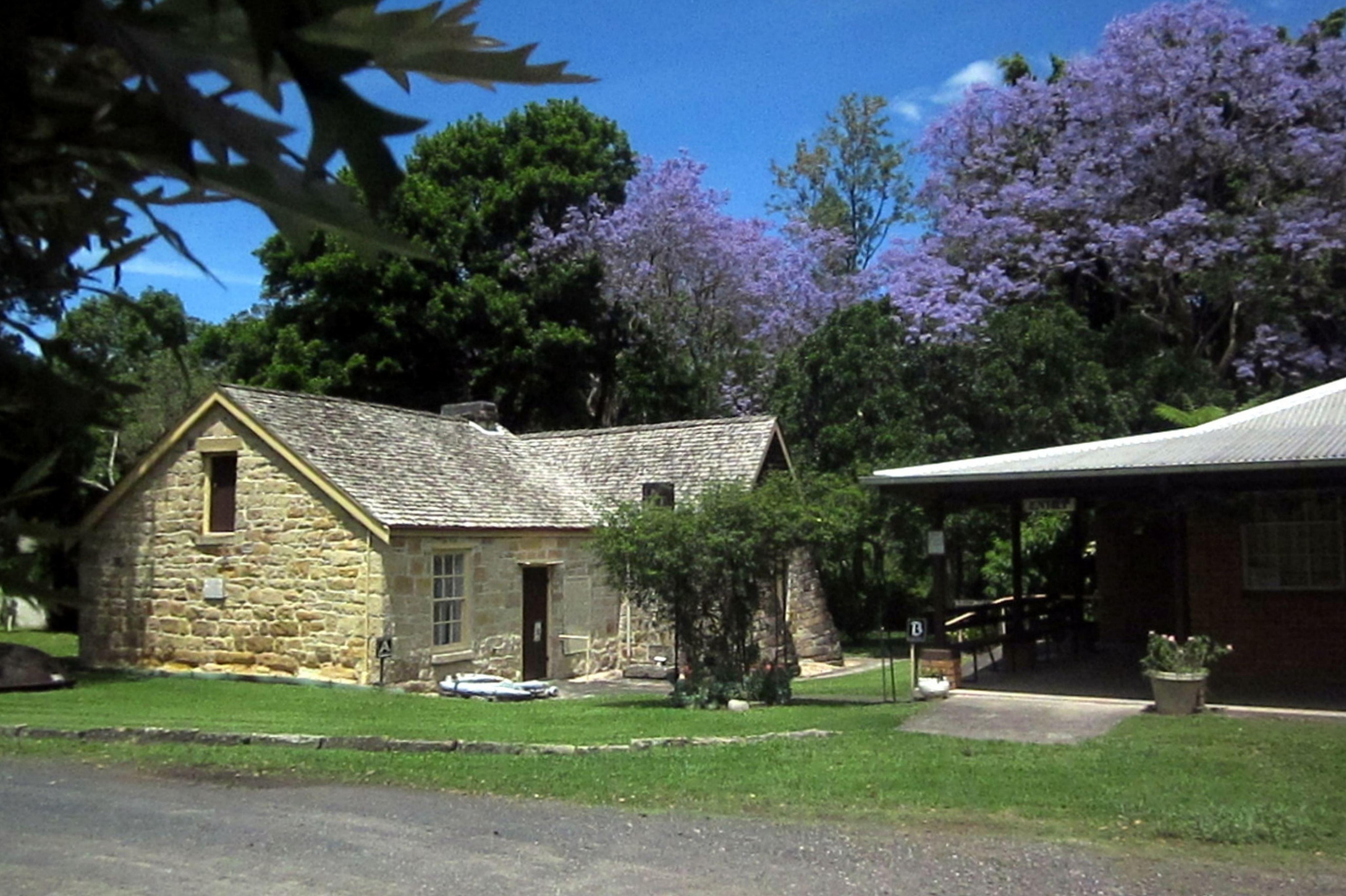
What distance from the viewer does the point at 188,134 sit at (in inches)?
53.7

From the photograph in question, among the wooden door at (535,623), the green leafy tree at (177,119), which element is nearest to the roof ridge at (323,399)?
the wooden door at (535,623)

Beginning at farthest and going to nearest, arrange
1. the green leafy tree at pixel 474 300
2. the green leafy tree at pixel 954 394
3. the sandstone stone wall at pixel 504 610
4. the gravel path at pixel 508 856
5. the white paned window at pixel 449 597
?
1. the green leafy tree at pixel 474 300
2. the green leafy tree at pixel 954 394
3. the white paned window at pixel 449 597
4. the sandstone stone wall at pixel 504 610
5. the gravel path at pixel 508 856

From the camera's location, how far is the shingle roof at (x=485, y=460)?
2139 centimetres

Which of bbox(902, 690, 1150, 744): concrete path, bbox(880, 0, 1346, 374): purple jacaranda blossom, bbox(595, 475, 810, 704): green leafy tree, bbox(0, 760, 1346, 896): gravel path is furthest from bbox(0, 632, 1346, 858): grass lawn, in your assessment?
bbox(880, 0, 1346, 374): purple jacaranda blossom

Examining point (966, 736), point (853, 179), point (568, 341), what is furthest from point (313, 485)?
point (853, 179)

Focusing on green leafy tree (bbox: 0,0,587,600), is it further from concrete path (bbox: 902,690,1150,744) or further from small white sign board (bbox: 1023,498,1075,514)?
small white sign board (bbox: 1023,498,1075,514)

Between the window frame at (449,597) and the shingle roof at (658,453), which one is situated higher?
the shingle roof at (658,453)

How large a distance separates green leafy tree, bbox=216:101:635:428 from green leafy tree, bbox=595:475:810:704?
54.3 feet

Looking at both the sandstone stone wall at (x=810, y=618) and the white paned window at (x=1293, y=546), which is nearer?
the white paned window at (x=1293, y=546)

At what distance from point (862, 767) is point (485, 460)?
51.7 feet

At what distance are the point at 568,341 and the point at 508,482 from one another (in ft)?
30.7

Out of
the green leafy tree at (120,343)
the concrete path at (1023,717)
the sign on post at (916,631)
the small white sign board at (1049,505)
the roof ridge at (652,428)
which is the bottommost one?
the concrete path at (1023,717)

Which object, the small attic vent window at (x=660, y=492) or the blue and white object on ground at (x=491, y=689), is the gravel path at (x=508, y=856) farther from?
the small attic vent window at (x=660, y=492)

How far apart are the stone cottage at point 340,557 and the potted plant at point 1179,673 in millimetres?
7009
